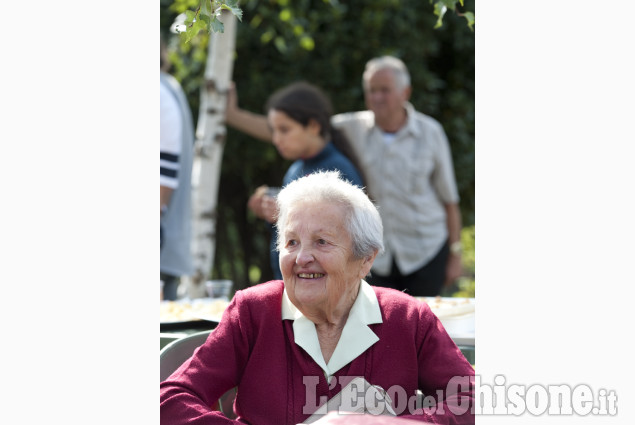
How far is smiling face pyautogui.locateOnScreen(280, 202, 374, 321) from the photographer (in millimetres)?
2447

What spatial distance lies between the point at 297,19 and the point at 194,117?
1.73m

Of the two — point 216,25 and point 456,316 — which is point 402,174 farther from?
point 216,25

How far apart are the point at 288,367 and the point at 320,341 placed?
14 centimetres

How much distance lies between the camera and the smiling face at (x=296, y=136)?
477cm

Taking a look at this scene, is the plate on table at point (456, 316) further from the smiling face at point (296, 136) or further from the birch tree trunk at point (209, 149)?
the birch tree trunk at point (209, 149)

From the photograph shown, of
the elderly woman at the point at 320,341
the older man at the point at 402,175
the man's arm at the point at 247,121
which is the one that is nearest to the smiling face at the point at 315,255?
the elderly woman at the point at 320,341

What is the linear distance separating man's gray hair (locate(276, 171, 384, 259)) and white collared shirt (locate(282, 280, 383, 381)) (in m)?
0.17

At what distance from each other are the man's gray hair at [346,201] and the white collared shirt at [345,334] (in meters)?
0.17

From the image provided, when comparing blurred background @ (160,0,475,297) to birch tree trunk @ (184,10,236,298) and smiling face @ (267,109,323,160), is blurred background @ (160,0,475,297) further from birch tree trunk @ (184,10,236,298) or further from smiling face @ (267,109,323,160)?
smiling face @ (267,109,323,160)

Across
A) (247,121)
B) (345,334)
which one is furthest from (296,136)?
(345,334)
